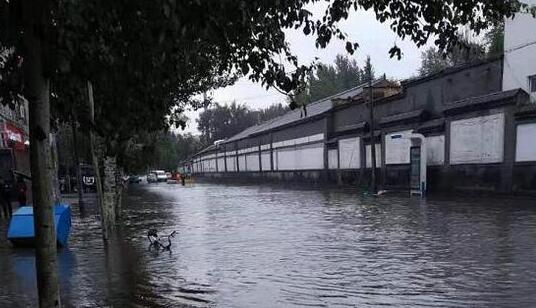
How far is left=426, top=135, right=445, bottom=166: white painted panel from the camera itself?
31.0 meters

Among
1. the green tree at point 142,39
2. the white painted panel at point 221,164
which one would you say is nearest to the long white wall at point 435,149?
the white painted panel at point 221,164

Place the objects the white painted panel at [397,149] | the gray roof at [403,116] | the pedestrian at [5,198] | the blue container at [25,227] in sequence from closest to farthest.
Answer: the blue container at [25,227]
the pedestrian at [5,198]
the gray roof at [403,116]
the white painted panel at [397,149]

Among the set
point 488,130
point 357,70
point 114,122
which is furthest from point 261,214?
point 357,70

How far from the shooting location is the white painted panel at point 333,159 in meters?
45.4

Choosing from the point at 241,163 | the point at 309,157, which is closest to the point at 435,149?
the point at 309,157

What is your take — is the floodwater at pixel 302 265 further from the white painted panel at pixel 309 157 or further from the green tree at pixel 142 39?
the white painted panel at pixel 309 157

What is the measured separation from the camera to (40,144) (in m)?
4.41

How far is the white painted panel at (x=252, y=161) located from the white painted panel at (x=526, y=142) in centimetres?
4278

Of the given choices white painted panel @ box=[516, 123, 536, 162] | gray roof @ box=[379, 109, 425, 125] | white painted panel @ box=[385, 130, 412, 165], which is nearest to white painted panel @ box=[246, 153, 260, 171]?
gray roof @ box=[379, 109, 425, 125]

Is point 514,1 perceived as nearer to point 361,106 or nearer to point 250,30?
point 250,30

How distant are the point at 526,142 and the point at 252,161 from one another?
45.8 m

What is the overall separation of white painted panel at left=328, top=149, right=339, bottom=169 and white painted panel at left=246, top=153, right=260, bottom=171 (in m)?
20.7

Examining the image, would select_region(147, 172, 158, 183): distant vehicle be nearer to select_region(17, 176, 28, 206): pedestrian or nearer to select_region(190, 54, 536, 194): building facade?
select_region(190, 54, 536, 194): building facade

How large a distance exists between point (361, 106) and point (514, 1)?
37649 mm
